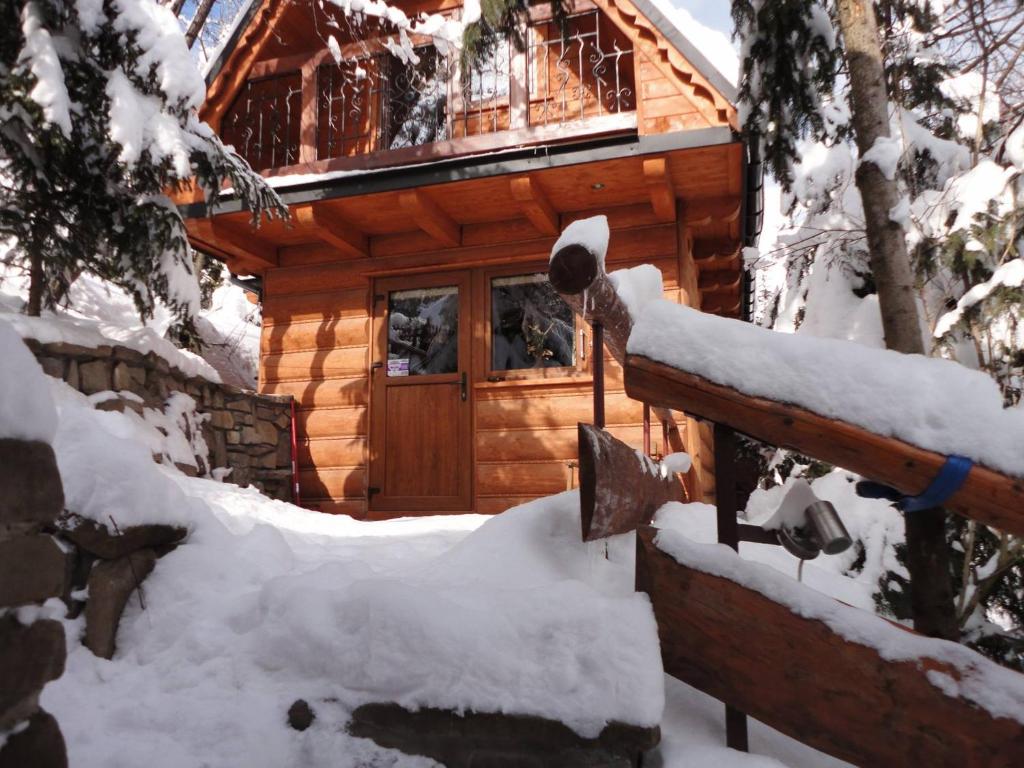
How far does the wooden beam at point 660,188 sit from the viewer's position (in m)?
5.44

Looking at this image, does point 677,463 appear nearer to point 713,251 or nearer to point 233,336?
point 713,251

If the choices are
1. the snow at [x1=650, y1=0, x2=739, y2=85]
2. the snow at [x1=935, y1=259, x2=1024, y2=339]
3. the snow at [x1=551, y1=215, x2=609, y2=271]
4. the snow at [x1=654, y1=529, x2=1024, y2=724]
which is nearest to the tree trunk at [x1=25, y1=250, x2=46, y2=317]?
the snow at [x1=551, y1=215, x2=609, y2=271]

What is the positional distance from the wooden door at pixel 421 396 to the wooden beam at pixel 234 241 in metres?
1.29

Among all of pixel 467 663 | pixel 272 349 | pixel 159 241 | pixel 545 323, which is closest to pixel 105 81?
pixel 159 241

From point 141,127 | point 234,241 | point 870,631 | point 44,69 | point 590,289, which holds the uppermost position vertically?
point 44,69

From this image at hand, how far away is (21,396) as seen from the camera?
128 cm

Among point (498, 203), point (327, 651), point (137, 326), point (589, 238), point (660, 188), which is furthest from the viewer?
point (137, 326)

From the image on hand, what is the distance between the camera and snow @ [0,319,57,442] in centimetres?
125

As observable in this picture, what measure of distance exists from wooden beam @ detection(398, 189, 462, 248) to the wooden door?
1.29ft

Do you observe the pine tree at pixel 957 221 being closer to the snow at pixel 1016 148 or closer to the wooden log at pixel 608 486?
Result: the snow at pixel 1016 148

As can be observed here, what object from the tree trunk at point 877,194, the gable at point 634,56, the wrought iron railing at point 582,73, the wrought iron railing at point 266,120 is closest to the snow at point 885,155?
the tree trunk at point 877,194

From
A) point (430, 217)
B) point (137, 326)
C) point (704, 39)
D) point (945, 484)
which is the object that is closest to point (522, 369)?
point (430, 217)

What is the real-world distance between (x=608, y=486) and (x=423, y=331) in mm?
4958

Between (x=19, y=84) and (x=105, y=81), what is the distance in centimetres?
67
